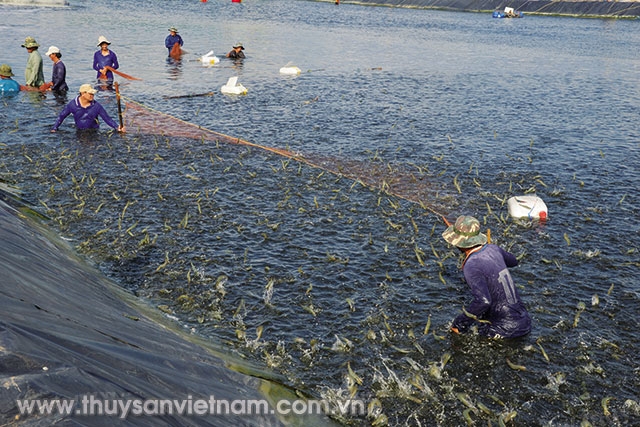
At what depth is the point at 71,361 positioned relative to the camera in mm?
5355

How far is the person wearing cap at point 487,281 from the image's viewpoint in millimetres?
8609

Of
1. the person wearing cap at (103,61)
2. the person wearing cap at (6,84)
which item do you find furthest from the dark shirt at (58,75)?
the person wearing cap at (103,61)

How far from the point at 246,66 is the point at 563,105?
18.6 meters

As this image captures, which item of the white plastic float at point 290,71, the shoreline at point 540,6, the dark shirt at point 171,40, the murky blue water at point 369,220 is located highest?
the shoreline at point 540,6

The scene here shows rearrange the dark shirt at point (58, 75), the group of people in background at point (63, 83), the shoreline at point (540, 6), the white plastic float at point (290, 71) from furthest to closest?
the shoreline at point (540, 6)
the white plastic float at point (290, 71)
the dark shirt at point (58, 75)
the group of people in background at point (63, 83)

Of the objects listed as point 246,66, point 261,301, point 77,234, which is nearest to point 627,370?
point 261,301

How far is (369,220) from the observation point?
1395 centimetres

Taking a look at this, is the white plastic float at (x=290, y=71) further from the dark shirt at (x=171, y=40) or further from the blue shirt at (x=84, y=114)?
the blue shirt at (x=84, y=114)

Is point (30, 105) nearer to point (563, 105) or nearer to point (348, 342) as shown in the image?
point (348, 342)

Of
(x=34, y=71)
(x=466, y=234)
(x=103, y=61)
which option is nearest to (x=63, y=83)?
(x=34, y=71)

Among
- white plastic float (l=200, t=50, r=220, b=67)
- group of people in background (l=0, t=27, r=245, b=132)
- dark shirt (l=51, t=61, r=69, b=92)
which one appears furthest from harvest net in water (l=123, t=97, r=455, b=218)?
white plastic float (l=200, t=50, r=220, b=67)

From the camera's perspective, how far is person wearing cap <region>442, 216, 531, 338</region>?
8609 mm

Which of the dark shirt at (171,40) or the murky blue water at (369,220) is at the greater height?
the dark shirt at (171,40)

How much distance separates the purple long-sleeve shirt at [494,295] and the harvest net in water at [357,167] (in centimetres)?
547
